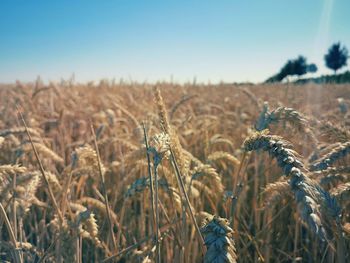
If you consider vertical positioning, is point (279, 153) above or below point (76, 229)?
above

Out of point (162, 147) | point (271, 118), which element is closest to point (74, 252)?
point (162, 147)

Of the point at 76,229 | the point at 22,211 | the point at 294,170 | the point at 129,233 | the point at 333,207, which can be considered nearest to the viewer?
the point at 294,170

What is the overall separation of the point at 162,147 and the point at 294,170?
0.65 ft

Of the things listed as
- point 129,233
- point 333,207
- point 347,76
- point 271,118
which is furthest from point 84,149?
point 347,76

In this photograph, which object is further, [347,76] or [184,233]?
[347,76]

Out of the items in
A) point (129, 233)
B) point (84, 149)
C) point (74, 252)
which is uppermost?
point (84, 149)

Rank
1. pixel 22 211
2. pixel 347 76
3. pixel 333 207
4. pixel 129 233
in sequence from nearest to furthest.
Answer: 1. pixel 333 207
2. pixel 22 211
3. pixel 129 233
4. pixel 347 76

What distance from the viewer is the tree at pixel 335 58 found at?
4194 centimetres

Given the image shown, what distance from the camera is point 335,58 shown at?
1651 inches

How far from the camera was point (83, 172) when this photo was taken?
41.7 inches

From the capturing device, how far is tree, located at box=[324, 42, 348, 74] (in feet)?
138

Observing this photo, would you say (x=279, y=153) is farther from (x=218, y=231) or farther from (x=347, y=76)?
(x=347, y=76)

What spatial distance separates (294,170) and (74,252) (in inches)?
23.1

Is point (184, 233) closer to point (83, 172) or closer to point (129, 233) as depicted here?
point (83, 172)
